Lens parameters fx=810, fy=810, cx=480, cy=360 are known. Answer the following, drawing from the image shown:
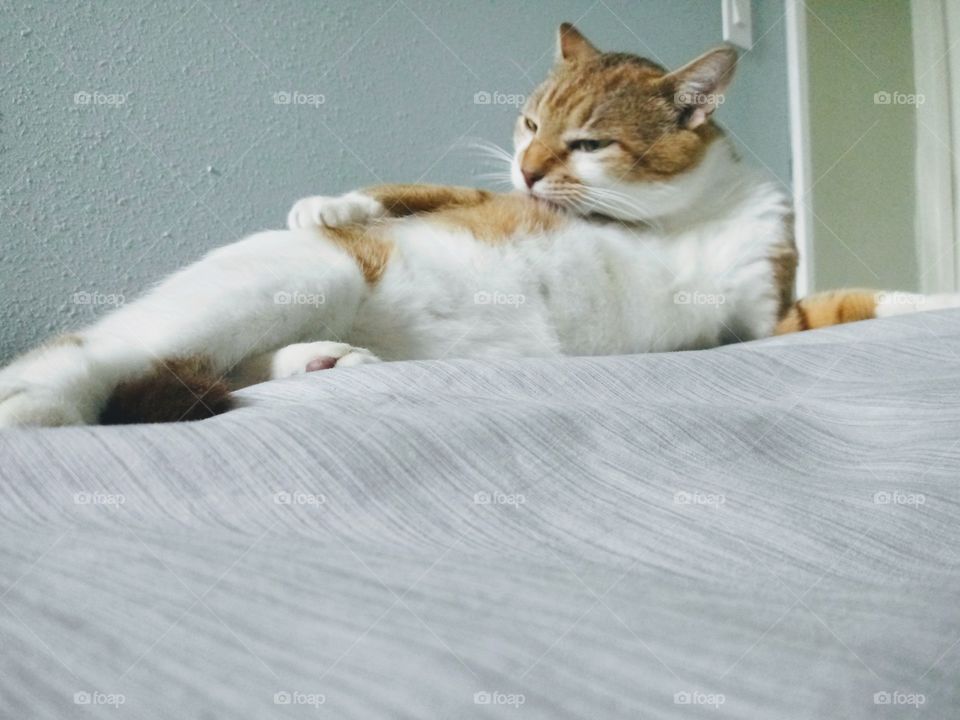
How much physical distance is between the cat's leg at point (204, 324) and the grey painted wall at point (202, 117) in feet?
0.79

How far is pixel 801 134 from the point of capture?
73.0 inches

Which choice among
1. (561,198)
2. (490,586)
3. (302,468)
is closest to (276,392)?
(302,468)

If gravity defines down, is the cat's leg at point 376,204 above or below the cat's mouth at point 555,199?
above

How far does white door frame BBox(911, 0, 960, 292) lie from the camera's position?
1.97 m

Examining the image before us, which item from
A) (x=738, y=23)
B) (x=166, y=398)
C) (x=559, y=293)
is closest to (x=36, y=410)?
(x=166, y=398)

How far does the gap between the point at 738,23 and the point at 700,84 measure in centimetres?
76

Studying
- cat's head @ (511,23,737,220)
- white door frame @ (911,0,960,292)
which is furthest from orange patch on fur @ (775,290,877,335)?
white door frame @ (911,0,960,292)

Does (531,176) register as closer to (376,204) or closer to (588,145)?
(588,145)

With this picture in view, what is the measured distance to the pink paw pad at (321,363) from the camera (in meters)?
0.74

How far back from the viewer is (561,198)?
1.05 meters

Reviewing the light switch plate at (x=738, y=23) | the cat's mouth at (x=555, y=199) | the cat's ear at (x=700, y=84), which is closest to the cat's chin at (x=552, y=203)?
the cat's mouth at (x=555, y=199)

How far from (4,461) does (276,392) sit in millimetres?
210

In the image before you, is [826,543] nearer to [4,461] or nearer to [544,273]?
[4,461]

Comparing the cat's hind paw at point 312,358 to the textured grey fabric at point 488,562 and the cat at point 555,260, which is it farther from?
the textured grey fabric at point 488,562
